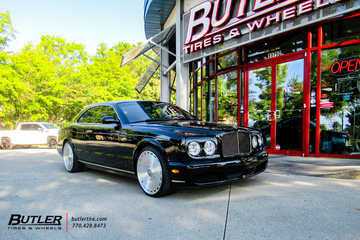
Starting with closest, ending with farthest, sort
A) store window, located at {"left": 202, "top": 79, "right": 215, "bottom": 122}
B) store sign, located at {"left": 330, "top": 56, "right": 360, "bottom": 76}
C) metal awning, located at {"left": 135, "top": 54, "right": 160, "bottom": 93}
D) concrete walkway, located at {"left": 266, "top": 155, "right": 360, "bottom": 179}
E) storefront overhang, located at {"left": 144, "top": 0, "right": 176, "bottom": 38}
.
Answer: concrete walkway, located at {"left": 266, "top": 155, "right": 360, "bottom": 179} → store sign, located at {"left": 330, "top": 56, "right": 360, "bottom": 76} → store window, located at {"left": 202, "top": 79, "right": 215, "bottom": 122} → storefront overhang, located at {"left": 144, "top": 0, "right": 176, "bottom": 38} → metal awning, located at {"left": 135, "top": 54, "right": 160, "bottom": 93}

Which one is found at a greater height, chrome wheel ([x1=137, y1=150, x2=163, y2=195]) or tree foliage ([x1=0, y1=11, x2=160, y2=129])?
tree foliage ([x1=0, y1=11, x2=160, y2=129])

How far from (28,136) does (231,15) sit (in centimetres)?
1364

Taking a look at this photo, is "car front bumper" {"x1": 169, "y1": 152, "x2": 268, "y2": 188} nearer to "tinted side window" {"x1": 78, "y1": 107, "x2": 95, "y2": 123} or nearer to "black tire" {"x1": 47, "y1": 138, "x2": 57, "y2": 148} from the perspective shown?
"tinted side window" {"x1": 78, "y1": 107, "x2": 95, "y2": 123}

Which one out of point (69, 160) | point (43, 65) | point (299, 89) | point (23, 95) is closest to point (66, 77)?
point (43, 65)

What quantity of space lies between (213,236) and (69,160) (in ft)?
13.9

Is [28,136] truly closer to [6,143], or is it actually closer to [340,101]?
[6,143]

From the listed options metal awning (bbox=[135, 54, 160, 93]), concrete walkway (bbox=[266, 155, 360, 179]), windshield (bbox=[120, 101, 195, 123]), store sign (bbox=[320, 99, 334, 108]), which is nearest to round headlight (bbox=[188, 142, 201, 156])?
Result: windshield (bbox=[120, 101, 195, 123])

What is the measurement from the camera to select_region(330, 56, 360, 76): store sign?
5750 mm

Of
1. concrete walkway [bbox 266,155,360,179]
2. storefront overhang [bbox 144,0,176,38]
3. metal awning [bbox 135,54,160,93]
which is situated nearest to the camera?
concrete walkway [bbox 266,155,360,179]

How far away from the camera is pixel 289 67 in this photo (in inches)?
265

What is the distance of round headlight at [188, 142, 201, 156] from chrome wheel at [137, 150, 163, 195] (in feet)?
1.70

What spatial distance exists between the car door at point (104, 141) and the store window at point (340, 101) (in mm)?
5037

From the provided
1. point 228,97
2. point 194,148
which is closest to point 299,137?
point 228,97

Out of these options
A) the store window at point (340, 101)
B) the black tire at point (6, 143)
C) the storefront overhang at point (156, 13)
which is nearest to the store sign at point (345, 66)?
the store window at point (340, 101)
